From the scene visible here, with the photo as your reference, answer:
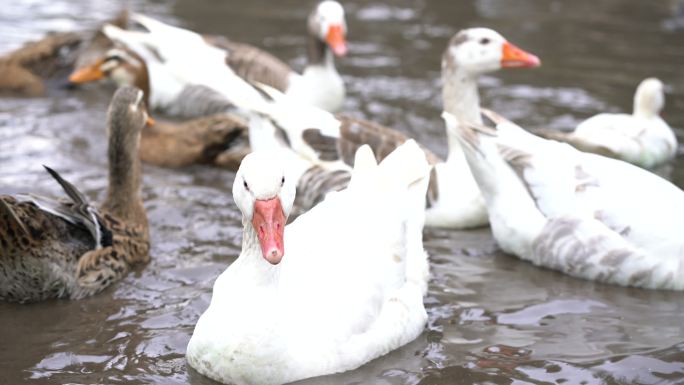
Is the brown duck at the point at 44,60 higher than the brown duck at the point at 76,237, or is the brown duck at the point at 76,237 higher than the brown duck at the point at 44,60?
the brown duck at the point at 44,60

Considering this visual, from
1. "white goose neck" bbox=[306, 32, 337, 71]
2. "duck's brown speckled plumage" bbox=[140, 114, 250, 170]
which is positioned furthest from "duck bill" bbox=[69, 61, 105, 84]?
"white goose neck" bbox=[306, 32, 337, 71]

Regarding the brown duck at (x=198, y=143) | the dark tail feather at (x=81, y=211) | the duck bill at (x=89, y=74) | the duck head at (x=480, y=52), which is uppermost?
the duck head at (x=480, y=52)

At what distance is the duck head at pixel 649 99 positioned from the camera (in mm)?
9094

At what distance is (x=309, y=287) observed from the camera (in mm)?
5066

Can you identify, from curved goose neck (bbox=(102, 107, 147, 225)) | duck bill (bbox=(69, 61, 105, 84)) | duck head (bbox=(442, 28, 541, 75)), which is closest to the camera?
curved goose neck (bbox=(102, 107, 147, 225))

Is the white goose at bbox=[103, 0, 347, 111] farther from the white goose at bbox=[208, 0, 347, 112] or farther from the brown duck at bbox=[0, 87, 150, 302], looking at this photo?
the brown duck at bbox=[0, 87, 150, 302]

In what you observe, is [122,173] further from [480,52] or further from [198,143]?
[480,52]

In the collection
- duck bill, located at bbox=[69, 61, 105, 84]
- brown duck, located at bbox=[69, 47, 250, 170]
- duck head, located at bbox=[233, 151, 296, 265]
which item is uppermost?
duck head, located at bbox=[233, 151, 296, 265]

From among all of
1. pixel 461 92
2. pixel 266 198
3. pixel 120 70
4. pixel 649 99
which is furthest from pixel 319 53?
pixel 266 198

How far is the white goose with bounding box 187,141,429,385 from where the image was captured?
4770 mm

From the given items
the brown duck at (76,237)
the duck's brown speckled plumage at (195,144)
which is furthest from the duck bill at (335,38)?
the brown duck at (76,237)

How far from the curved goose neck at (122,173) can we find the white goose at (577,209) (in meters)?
2.08

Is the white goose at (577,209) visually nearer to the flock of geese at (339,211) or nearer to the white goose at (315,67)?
the flock of geese at (339,211)

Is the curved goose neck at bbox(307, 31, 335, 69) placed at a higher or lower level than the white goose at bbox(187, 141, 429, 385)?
Answer: higher
